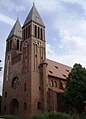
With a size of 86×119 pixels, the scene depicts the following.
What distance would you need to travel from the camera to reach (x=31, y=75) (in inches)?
1741

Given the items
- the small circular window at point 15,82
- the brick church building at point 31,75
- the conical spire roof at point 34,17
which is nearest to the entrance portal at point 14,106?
the brick church building at point 31,75

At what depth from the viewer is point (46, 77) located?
45.4 metres

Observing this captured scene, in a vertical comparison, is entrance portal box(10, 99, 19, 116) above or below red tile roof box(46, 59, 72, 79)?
below

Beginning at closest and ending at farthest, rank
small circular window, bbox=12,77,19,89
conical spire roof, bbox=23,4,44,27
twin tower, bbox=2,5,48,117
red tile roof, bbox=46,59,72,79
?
twin tower, bbox=2,5,48,117
small circular window, bbox=12,77,19,89
conical spire roof, bbox=23,4,44,27
red tile roof, bbox=46,59,72,79

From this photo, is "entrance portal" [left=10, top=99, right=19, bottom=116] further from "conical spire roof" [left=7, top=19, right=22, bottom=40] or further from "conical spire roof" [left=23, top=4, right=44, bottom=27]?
"conical spire roof" [left=23, top=4, right=44, bottom=27]

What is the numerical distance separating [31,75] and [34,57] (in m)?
4.45

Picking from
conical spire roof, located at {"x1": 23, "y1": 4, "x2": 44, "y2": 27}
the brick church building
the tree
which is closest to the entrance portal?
the brick church building

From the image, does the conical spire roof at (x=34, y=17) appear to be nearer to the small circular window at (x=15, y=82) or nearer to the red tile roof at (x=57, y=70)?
the red tile roof at (x=57, y=70)

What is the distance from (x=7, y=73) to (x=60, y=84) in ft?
44.6

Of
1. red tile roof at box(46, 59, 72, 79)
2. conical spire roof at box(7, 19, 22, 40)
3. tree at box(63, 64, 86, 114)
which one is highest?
conical spire roof at box(7, 19, 22, 40)

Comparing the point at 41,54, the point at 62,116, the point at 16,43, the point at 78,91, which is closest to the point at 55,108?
the point at 78,91

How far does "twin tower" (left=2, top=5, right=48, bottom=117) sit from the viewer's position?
4356 cm

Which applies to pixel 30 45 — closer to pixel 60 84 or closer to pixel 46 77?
pixel 46 77

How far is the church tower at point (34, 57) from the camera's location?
43125mm
